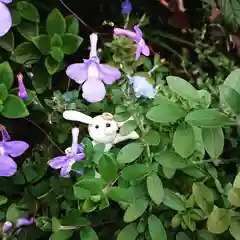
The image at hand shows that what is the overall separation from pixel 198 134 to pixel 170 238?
5.1 inches

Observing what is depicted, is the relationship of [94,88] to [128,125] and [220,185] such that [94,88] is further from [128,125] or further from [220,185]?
[220,185]

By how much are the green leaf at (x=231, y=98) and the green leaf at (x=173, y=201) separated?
0.42 ft

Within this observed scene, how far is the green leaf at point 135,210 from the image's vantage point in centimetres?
60

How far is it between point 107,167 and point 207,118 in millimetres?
113

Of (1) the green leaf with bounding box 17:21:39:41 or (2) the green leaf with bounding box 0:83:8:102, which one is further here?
(1) the green leaf with bounding box 17:21:39:41

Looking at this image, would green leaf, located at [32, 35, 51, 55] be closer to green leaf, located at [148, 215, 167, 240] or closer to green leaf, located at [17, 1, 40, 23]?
green leaf, located at [17, 1, 40, 23]

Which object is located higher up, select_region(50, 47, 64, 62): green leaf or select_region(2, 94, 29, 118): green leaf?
select_region(50, 47, 64, 62): green leaf

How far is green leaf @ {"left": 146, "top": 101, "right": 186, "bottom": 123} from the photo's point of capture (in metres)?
0.57

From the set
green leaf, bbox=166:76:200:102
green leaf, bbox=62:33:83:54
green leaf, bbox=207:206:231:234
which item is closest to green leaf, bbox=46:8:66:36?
green leaf, bbox=62:33:83:54

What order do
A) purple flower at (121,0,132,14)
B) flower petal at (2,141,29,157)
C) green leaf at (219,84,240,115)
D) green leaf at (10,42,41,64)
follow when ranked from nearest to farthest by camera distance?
1. green leaf at (219,84,240,115)
2. flower petal at (2,141,29,157)
3. green leaf at (10,42,41,64)
4. purple flower at (121,0,132,14)

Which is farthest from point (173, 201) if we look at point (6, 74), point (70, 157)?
point (6, 74)

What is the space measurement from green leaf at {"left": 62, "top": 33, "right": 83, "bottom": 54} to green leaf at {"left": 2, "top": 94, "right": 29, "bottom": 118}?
119 millimetres


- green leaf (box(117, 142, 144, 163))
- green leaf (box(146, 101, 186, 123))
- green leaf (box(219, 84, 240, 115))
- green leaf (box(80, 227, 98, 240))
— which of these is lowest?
green leaf (box(80, 227, 98, 240))

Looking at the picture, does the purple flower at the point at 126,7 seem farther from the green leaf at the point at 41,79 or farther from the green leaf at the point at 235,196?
the green leaf at the point at 235,196
